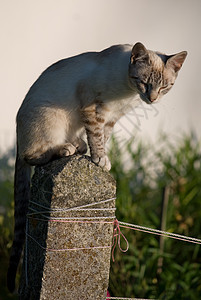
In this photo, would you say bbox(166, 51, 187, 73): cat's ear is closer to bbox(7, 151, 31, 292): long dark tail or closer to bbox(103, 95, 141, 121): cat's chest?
bbox(103, 95, 141, 121): cat's chest

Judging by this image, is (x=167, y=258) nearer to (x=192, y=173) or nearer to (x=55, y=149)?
(x=192, y=173)

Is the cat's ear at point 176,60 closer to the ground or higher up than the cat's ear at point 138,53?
closer to the ground

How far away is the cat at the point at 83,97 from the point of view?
2062mm

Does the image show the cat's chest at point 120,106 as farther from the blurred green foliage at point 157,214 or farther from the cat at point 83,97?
the blurred green foliage at point 157,214

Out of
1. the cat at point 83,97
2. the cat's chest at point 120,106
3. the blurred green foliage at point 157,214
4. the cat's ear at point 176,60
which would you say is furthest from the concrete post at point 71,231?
the blurred green foliage at point 157,214

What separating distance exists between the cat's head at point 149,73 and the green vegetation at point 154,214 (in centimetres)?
134

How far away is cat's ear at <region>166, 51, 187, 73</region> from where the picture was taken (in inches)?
84.2

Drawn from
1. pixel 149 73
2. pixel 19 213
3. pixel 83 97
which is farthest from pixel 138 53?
pixel 19 213

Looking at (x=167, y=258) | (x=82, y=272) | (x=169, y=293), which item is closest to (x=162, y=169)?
(x=167, y=258)

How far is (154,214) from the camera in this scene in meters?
3.71

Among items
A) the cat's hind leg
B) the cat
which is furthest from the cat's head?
the cat's hind leg

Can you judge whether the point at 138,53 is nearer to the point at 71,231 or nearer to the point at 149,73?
the point at 149,73

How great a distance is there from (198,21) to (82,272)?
12.1ft

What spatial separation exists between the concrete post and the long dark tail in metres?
0.34
